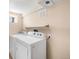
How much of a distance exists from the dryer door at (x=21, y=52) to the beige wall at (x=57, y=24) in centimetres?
33

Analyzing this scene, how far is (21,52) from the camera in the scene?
1208mm

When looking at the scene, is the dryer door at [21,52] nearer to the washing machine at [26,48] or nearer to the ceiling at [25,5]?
the washing machine at [26,48]

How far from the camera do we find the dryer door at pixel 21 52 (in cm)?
117

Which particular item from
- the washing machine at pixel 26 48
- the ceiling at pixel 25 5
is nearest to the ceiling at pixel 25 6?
the ceiling at pixel 25 5

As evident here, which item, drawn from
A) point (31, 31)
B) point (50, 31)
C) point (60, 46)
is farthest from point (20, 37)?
point (60, 46)

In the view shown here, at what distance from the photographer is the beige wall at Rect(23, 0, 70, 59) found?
1251 millimetres
